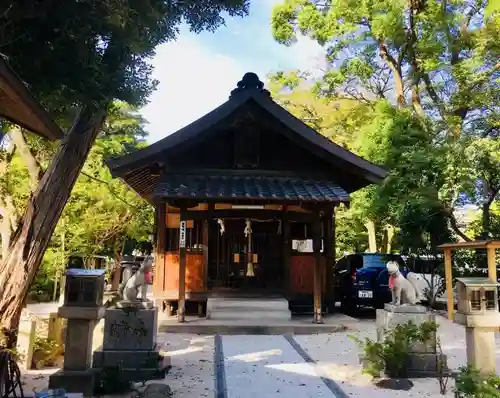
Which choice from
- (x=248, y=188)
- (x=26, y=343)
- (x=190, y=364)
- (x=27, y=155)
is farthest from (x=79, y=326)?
(x=27, y=155)

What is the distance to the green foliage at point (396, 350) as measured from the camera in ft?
19.3

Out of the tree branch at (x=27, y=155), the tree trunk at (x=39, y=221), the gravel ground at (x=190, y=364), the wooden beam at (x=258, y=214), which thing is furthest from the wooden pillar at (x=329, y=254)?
the tree trunk at (x=39, y=221)

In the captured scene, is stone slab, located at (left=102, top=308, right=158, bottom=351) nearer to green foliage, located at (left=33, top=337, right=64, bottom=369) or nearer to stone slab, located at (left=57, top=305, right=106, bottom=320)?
stone slab, located at (left=57, top=305, right=106, bottom=320)

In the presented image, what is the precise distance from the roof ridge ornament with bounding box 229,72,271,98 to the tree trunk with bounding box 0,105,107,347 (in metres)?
5.71

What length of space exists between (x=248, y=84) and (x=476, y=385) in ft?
30.2

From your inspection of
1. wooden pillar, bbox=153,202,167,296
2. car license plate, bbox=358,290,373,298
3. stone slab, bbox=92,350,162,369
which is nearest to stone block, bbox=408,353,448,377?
stone slab, bbox=92,350,162,369

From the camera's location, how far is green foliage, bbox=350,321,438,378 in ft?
19.3

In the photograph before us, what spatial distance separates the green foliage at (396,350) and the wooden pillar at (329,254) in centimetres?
572

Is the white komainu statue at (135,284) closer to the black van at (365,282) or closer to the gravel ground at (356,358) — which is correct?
the gravel ground at (356,358)

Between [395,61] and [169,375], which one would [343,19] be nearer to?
[395,61]

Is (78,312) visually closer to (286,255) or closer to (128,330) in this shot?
(128,330)

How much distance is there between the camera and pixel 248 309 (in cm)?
1066

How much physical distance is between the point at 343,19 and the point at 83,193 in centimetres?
1208

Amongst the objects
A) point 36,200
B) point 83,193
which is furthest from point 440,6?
point 36,200
